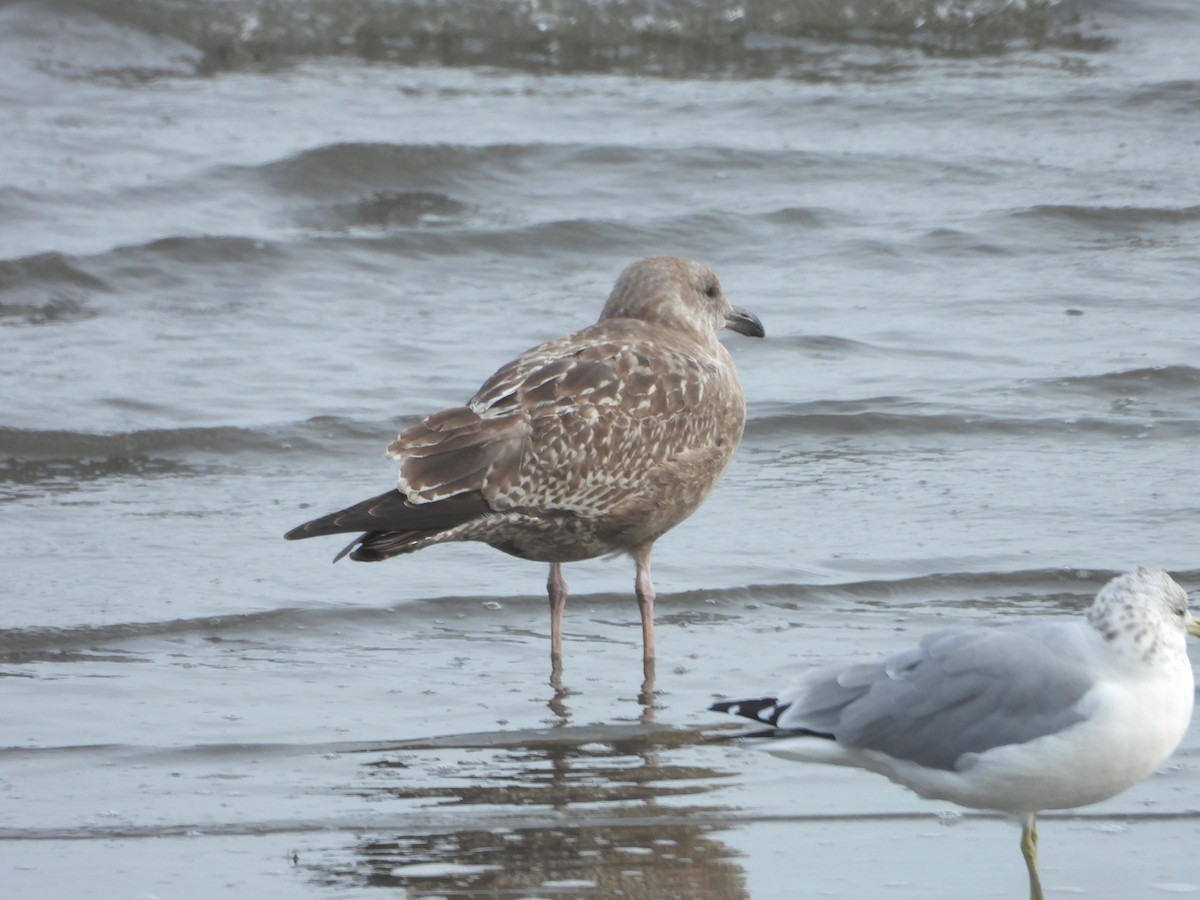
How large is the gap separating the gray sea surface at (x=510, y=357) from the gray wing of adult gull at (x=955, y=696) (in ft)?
1.25

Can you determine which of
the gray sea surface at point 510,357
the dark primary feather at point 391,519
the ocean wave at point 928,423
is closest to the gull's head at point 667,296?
the gray sea surface at point 510,357

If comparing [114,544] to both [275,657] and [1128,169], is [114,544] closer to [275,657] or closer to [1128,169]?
[275,657]

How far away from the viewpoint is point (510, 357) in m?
10.3

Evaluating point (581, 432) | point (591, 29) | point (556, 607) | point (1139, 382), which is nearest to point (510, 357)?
point (1139, 382)

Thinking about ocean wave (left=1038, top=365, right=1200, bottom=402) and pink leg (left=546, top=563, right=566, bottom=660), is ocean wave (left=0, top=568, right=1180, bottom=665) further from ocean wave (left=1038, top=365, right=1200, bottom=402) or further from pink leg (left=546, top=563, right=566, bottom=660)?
ocean wave (left=1038, top=365, right=1200, bottom=402)

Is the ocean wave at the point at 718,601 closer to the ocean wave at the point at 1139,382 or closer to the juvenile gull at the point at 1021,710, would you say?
the juvenile gull at the point at 1021,710

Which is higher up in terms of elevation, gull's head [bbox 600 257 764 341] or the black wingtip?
gull's head [bbox 600 257 764 341]

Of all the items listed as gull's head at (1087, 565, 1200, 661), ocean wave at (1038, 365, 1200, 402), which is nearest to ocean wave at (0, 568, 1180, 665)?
gull's head at (1087, 565, 1200, 661)

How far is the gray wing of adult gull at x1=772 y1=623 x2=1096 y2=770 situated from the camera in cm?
421

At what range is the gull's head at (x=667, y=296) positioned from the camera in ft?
23.3

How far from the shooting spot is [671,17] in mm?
18062

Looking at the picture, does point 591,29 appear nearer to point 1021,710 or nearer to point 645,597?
point 645,597

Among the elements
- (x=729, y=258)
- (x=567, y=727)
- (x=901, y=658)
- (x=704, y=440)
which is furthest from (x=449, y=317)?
(x=901, y=658)

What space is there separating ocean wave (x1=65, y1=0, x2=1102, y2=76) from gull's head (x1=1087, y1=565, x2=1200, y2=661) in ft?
44.1
